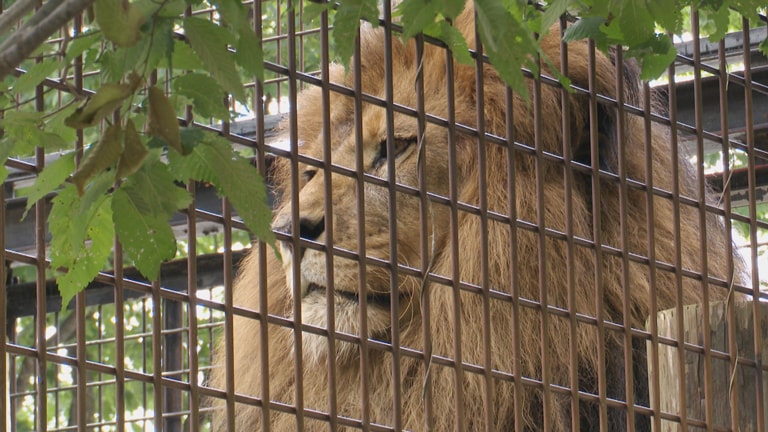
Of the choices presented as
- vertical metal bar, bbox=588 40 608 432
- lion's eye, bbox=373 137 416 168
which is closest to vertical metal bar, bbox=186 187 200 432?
vertical metal bar, bbox=588 40 608 432

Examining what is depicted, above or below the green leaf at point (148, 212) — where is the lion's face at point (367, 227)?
above

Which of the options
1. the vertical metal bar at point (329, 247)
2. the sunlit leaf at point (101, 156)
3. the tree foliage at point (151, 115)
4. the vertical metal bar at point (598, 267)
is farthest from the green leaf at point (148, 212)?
the vertical metal bar at point (598, 267)

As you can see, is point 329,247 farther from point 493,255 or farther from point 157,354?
point 493,255

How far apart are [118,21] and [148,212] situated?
315mm

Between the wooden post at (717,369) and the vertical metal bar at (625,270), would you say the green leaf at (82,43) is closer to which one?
the vertical metal bar at (625,270)

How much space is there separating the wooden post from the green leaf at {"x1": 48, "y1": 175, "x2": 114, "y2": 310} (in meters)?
1.10

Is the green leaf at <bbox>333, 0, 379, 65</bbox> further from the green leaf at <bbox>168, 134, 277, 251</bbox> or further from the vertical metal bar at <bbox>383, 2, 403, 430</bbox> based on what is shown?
the vertical metal bar at <bbox>383, 2, 403, 430</bbox>

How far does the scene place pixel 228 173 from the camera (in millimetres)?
A: 1454

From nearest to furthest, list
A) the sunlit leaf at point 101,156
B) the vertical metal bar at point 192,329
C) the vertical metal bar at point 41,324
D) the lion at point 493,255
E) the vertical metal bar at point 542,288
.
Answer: the sunlit leaf at point 101,156, the vertical metal bar at point 41,324, the vertical metal bar at point 192,329, the vertical metal bar at point 542,288, the lion at point 493,255

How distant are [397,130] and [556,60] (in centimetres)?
39

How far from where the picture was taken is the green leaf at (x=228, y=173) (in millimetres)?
1451

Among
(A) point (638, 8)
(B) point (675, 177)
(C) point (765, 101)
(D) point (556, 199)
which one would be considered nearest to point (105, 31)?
(A) point (638, 8)

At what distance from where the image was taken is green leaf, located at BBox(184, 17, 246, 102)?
142 centimetres

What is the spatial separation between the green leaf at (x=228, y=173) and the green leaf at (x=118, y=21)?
26cm
